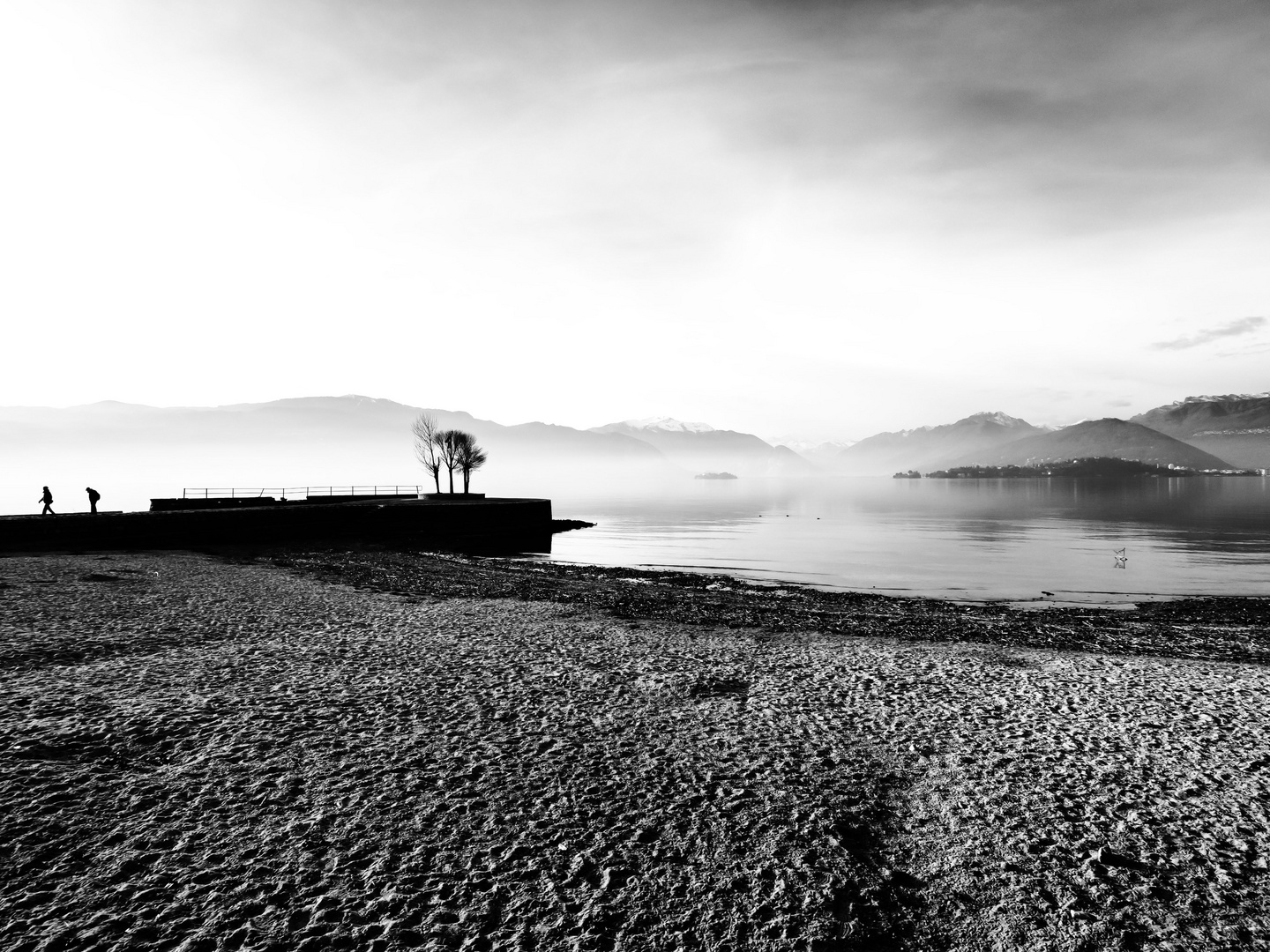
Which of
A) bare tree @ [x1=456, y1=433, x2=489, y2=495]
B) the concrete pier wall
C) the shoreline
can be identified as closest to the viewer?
the shoreline

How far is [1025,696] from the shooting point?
12.4 meters

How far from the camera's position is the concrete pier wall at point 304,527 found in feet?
117

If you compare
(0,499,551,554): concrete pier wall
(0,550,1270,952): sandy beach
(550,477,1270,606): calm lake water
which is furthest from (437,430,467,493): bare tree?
(0,550,1270,952): sandy beach

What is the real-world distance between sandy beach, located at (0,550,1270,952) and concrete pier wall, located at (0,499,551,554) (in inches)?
961

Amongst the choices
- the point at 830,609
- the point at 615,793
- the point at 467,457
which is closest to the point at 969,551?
the point at 830,609

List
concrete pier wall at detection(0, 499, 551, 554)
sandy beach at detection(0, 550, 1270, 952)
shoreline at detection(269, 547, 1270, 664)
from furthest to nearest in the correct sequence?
1. concrete pier wall at detection(0, 499, 551, 554)
2. shoreline at detection(269, 547, 1270, 664)
3. sandy beach at detection(0, 550, 1270, 952)

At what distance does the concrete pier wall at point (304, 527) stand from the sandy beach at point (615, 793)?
24.4 m

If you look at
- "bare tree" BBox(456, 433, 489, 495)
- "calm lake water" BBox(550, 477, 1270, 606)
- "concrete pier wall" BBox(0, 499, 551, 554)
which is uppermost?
"bare tree" BBox(456, 433, 489, 495)

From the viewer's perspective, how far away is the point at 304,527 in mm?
49469

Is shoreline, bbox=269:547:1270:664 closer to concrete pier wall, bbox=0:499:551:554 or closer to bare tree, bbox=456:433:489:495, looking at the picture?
concrete pier wall, bbox=0:499:551:554

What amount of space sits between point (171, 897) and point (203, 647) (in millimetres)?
10147

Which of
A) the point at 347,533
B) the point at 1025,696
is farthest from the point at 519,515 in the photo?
the point at 1025,696

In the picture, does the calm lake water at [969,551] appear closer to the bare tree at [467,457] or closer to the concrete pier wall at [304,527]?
the concrete pier wall at [304,527]

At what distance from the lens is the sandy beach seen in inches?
234
